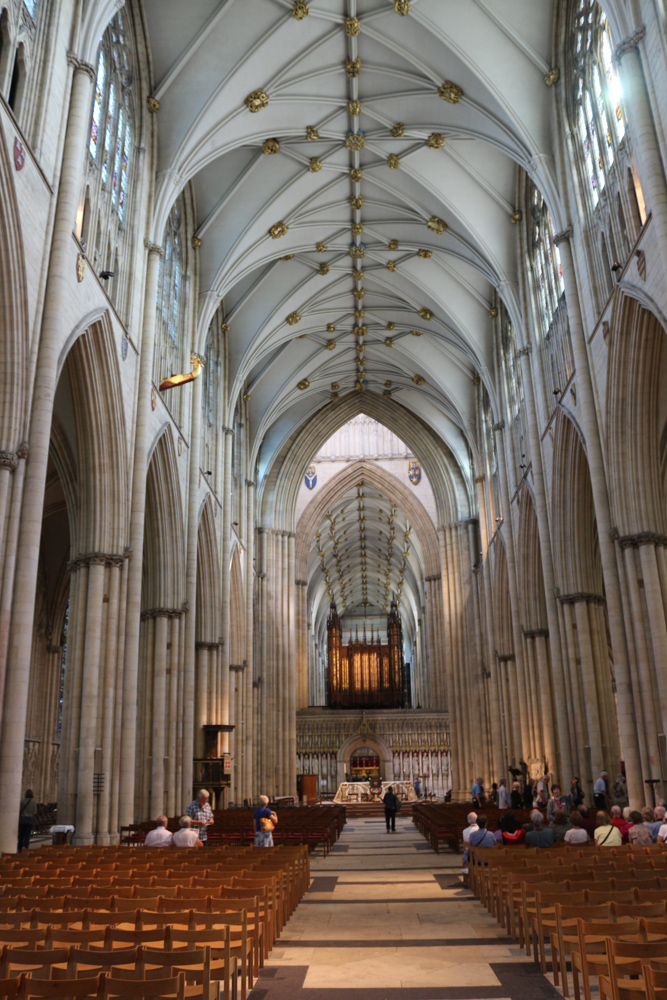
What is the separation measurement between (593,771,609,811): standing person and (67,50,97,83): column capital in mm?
14709

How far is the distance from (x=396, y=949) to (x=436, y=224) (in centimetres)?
2029

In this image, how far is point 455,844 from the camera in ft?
49.3

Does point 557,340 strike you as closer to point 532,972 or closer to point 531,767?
point 531,767

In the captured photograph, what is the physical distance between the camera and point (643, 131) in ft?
40.2

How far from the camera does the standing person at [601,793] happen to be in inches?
593

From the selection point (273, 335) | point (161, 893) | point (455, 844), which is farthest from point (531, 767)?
point (161, 893)

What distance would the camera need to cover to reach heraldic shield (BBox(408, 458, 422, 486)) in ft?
137

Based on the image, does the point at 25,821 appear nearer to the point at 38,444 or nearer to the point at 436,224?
the point at 38,444

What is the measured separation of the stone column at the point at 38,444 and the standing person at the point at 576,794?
10117 millimetres

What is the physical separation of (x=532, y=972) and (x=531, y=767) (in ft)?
57.4

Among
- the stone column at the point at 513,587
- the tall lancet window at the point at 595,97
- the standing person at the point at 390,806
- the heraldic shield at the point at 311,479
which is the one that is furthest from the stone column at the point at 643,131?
the heraldic shield at the point at 311,479

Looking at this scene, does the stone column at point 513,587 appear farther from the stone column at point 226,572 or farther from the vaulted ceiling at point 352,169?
the stone column at point 226,572

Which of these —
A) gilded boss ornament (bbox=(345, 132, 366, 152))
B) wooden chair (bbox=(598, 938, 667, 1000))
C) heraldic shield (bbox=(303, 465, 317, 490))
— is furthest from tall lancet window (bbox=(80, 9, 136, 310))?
heraldic shield (bbox=(303, 465, 317, 490))

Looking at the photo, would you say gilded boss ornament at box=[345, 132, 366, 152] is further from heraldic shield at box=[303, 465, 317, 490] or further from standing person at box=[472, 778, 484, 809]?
heraldic shield at box=[303, 465, 317, 490]
